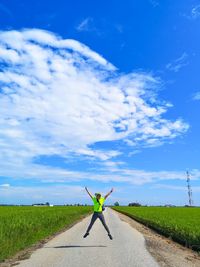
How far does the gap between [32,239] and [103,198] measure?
451 centimetres

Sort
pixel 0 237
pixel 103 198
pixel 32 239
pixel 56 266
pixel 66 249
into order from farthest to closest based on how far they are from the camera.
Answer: pixel 32 239
pixel 103 198
pixel 0 237
pixel 66 249
pixel 56 266

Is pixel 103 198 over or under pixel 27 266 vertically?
over

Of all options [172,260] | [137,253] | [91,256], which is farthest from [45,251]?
[172,260]

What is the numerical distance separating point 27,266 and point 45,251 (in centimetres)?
376

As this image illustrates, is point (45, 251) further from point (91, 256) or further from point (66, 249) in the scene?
point (91, 256)

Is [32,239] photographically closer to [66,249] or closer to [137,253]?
[66,249]

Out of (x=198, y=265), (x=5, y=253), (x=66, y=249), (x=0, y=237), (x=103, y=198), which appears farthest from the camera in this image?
(x=103, y=198)

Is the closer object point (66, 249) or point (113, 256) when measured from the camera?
point (113, 256)

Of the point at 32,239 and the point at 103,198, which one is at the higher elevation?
the point at 103,198

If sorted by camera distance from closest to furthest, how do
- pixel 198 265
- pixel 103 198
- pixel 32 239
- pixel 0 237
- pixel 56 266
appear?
pixel 56 266, pixel 198 265, pixel 0 237, pixel 103 198, pixel 32 239

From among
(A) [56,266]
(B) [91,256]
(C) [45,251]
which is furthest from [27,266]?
(C) [45,251]

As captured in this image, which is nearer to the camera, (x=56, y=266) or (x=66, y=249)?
(x=56, y=266)

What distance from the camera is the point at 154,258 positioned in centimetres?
1317

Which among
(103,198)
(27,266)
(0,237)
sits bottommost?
(27,266)
